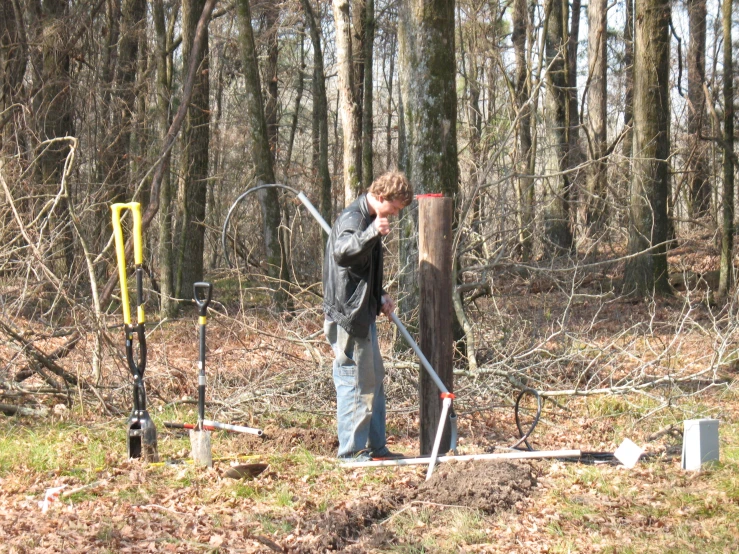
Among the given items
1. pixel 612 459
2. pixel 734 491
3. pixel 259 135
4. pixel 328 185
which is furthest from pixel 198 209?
pixel 734 491

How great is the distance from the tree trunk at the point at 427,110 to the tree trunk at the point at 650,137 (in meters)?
5.58

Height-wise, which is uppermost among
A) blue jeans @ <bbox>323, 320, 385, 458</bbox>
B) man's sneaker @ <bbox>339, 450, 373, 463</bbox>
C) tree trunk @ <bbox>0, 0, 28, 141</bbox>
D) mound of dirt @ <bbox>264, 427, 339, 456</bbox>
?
tree trunk @ <bbox>0, 0, 28, 141</bbox>

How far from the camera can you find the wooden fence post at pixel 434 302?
5.61 m

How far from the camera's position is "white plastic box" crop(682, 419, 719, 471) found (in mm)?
5125

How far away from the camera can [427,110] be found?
7.71 m

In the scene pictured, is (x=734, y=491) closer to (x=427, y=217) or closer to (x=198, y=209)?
(x=427, y=217)

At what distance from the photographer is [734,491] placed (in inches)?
184

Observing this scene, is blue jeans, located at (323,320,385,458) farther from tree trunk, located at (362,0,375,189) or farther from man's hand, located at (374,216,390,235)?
tree trunk, located at (362,0,375,189)

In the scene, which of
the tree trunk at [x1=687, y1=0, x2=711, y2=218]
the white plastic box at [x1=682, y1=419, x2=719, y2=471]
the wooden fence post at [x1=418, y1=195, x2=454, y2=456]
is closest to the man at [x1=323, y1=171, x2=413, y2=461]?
the wooden fence post at [x1=418, y1=195, x2=454, y2=456]

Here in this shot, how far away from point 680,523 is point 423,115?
15.3 ft

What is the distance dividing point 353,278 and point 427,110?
295cm

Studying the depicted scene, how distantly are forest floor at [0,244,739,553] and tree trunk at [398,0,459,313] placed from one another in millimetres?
867

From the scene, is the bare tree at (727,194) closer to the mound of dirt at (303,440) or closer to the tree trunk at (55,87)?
the mound of dirt at (303,440)

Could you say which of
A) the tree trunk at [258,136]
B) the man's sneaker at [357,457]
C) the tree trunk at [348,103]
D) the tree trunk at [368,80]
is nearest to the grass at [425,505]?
the man's sneaker at [357,457]
